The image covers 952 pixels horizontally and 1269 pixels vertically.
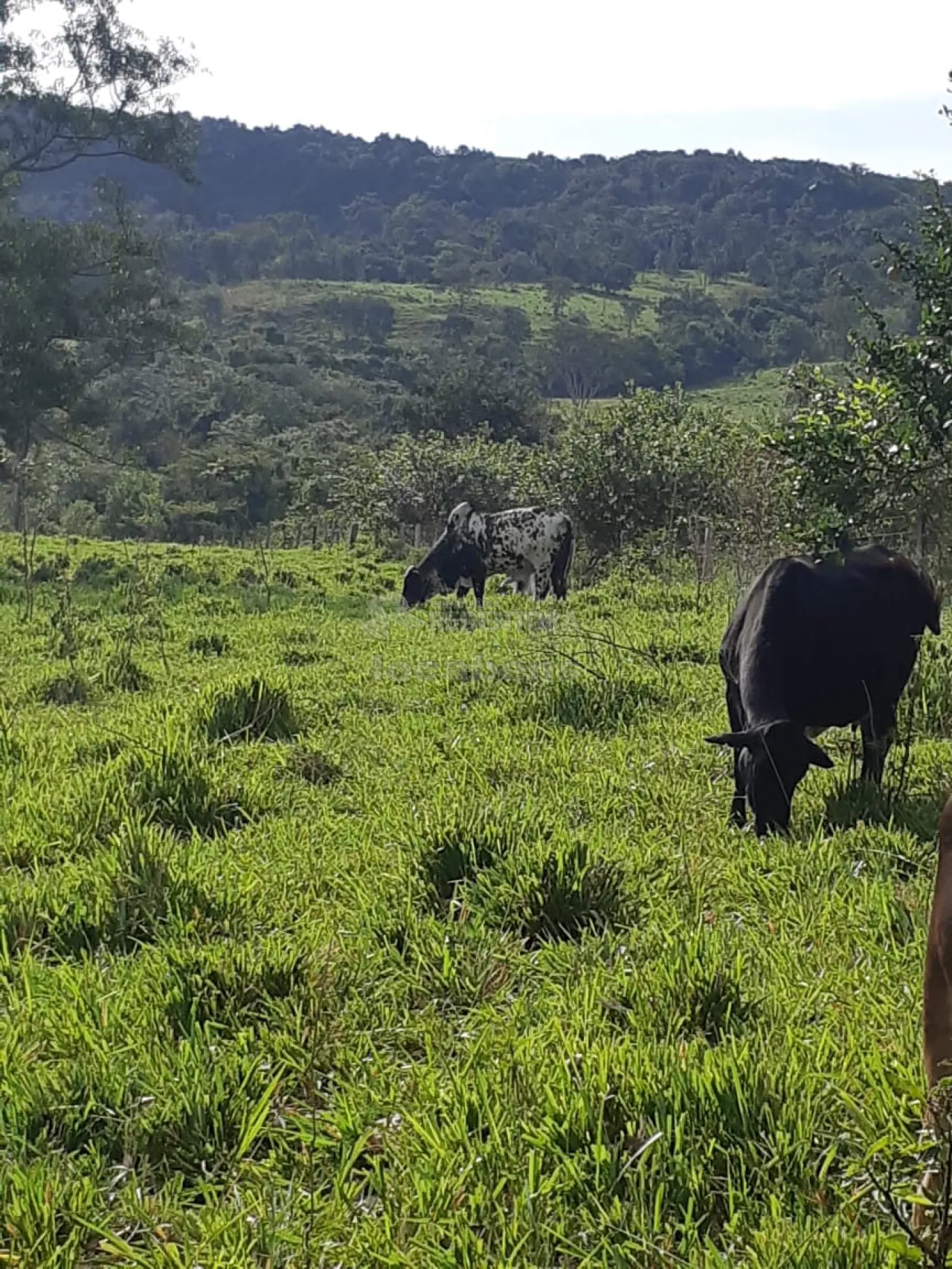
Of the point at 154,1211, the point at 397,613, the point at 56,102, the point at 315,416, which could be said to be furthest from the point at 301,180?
the point at 154,1211

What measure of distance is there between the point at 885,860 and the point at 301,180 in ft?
665

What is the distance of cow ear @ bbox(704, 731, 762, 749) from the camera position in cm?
507

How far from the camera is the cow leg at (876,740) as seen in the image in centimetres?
596

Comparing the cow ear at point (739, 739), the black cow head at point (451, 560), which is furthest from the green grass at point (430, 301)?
the cow ear at point (739, 739)

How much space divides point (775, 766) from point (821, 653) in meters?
1.03

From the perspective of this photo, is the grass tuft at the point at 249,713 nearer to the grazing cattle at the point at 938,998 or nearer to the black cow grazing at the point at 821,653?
the black cow grazing at the point at 821,653

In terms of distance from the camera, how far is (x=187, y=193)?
528 ft

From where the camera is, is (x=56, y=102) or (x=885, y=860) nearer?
(x=885, y=860)

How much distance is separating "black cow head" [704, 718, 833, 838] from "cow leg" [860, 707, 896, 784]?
2.81 feet

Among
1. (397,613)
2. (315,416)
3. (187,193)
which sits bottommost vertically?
(397,613)

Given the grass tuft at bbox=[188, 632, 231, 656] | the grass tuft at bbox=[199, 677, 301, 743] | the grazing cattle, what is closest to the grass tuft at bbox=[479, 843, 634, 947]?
the grazing cattle

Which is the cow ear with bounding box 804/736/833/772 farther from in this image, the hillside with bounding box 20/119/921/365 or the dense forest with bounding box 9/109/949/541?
the hillside with bounding box 20/119/921/365

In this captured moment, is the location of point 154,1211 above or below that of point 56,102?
below

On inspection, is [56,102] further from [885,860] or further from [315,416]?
[315,416]
